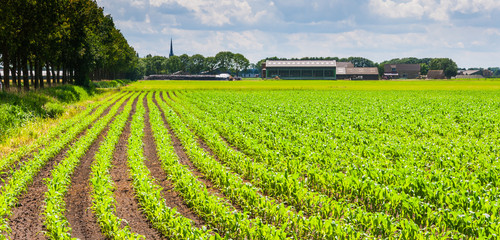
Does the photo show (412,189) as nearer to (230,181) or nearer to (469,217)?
(469,217)

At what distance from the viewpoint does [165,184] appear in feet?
38.1

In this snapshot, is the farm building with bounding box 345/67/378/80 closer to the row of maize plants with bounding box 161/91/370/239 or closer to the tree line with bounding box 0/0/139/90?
the tree line with bounding box 0/0/139/90

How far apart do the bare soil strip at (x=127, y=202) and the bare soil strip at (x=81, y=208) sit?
0.68 m

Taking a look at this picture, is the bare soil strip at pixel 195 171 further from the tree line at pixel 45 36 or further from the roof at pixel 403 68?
the roof at pixel 403 68

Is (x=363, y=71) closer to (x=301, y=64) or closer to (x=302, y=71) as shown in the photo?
(x=301, y=64)

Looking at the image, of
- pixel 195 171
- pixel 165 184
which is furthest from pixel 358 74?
pixel 165 184

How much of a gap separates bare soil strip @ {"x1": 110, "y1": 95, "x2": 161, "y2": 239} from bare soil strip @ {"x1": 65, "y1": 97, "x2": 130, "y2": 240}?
0.68m

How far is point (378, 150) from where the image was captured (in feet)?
47.0

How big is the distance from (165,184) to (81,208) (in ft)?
Result: 8.72

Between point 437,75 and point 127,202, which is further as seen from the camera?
point 437,75

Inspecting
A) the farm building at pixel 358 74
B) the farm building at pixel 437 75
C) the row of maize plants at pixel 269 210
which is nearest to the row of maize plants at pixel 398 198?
the row of maize plants at pixel 269 210

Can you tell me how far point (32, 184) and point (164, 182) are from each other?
3.98 metres

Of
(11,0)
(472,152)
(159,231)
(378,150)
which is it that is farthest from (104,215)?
(11,0)

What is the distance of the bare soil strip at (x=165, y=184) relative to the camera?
9.03 meters
